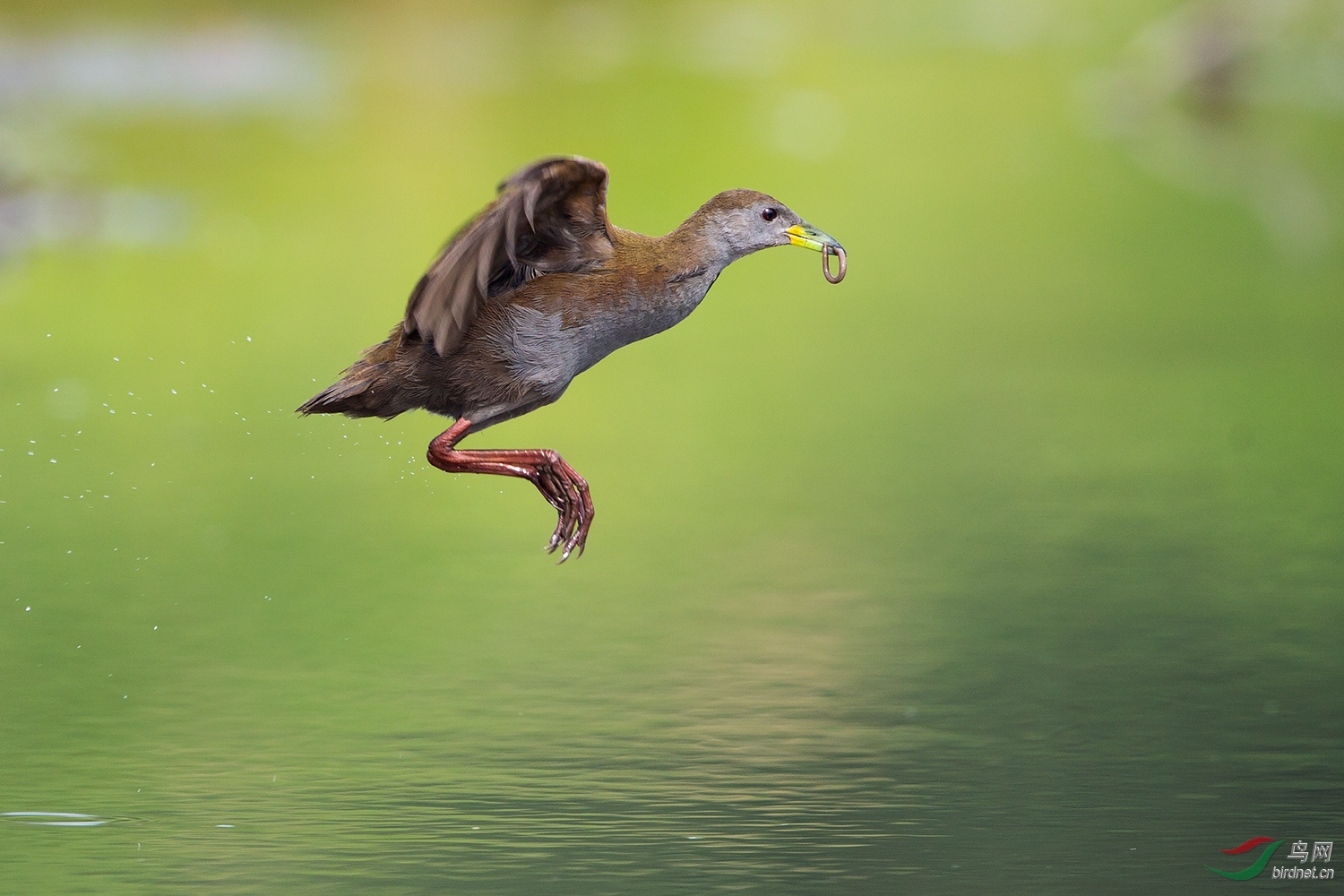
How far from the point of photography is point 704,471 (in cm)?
2511

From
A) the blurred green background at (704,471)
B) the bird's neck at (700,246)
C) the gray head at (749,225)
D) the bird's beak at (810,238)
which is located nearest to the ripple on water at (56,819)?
the blurred green background at (704,471)

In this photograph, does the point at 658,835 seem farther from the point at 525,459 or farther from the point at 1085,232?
the point at 1085,232

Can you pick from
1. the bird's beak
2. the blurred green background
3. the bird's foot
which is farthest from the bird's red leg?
the blurred green background

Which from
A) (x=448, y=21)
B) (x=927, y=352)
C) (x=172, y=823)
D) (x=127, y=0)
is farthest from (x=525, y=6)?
(x=172, y=823)

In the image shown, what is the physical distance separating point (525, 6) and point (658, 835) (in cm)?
3648

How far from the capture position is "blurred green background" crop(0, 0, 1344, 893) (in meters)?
13.3

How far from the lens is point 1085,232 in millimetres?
38781

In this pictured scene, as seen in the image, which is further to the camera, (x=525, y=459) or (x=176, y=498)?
(x=176, y=498)

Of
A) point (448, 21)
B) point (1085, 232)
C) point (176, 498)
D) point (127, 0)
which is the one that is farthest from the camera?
point (448, 21)

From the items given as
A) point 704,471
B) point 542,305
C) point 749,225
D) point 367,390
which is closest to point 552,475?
point 542,305

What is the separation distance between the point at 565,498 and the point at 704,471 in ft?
46.4

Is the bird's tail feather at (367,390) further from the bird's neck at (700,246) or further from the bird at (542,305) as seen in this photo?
the bird's neck at (700,246)

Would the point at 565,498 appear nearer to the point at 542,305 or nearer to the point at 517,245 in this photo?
the point at 542,305

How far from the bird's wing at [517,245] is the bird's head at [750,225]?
51 cm
